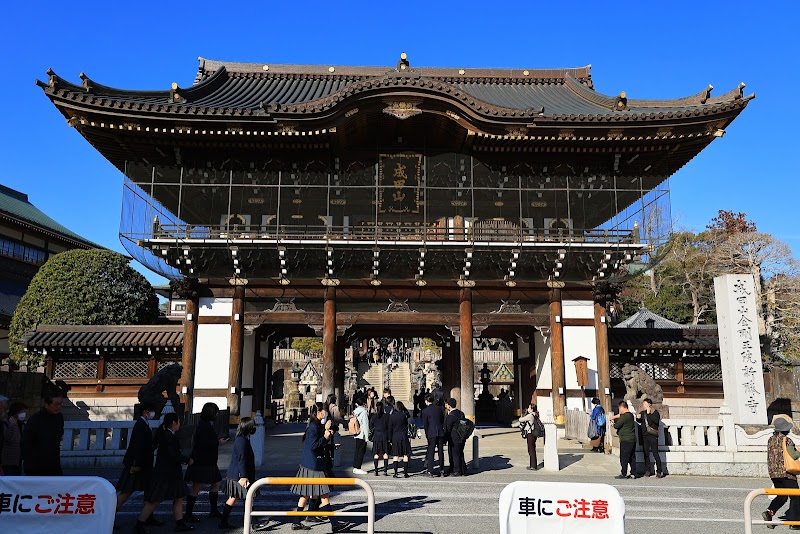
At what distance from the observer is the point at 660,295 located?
1806 inches

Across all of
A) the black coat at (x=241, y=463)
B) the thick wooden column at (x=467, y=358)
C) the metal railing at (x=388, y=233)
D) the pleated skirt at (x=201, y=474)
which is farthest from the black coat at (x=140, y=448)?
the thick wooden column at (x=467, y=358)

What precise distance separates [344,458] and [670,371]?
1334 cm

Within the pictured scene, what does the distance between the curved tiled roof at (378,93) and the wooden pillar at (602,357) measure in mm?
6705

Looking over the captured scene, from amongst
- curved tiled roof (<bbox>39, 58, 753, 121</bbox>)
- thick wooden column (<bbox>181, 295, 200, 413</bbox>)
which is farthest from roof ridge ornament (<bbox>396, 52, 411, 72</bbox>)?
thick wooden column (<bbox>181, 295, 200, 413</bbox>)

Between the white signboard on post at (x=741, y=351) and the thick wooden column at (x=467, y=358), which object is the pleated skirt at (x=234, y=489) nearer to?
the thick wooden column at (x=467, y=358)

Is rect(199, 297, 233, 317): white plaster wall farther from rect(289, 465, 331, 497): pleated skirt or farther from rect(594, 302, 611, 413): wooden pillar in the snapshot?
rect(594, 302, 611, 413): wooden pillar

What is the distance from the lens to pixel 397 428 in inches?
477

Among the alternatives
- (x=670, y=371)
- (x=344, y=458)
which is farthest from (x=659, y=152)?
(x=344, y=458)

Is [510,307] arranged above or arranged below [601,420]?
above

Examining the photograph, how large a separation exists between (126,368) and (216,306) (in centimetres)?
462

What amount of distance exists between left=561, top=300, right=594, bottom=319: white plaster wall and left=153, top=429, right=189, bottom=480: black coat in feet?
48.3

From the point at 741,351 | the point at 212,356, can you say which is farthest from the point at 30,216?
the point at 741,351

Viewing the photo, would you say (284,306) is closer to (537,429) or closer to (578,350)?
(537,429)

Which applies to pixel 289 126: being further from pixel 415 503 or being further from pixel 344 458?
pixel 415 503
